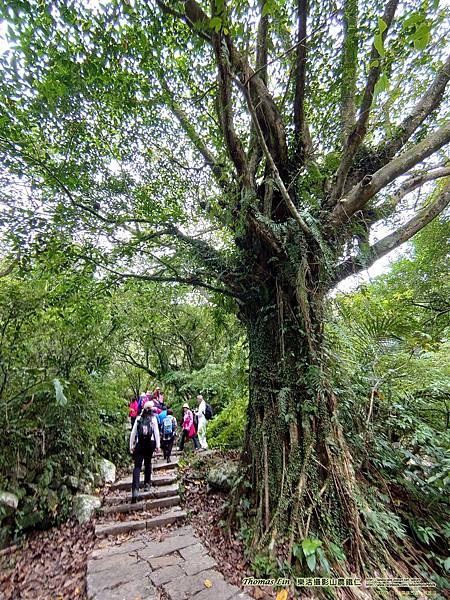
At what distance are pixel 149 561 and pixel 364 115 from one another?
19.4ft

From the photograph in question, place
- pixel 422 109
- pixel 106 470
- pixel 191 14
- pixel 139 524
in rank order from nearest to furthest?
pixel 191 14 → pixel 422 109 → pixel 139 524 → pixel 106 470

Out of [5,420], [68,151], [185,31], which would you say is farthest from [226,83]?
[5,420]

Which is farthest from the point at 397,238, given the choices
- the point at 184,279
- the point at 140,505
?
the point at 140,505

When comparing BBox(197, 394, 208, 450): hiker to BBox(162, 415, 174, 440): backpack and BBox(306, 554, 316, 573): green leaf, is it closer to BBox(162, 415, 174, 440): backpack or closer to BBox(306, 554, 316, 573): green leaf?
BBox(162, 415, 174, 440): backpack

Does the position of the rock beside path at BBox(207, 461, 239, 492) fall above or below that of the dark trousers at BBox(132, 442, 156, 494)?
below

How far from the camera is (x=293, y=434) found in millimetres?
3504

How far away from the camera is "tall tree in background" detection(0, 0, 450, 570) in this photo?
321 centimetres

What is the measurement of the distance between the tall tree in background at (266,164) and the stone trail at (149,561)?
0.78m

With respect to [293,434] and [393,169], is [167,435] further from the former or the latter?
[393,169]

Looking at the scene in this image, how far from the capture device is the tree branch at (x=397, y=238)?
4355 millimetres

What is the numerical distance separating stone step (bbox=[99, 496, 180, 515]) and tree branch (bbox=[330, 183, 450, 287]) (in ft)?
14.9

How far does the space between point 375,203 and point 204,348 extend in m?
9.75

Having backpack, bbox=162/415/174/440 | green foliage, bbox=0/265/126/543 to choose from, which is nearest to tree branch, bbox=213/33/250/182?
green foliage, bbox=0/265/126/543

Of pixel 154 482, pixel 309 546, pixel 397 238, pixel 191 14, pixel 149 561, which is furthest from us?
pixel 154 482
